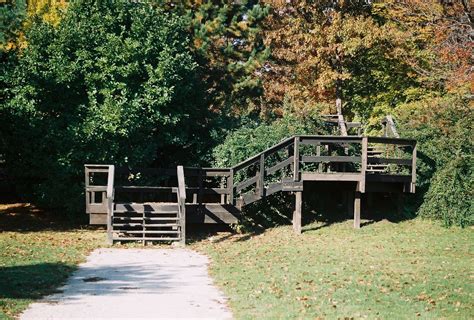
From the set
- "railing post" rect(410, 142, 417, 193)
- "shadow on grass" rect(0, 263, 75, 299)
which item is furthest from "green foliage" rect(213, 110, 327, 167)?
"shadow on grass" rect(0, 263, 75, 299)

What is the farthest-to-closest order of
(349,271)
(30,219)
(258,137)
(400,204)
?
(30,219) < (258,137) < (400,204) < (349,271)

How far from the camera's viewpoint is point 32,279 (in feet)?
37.6

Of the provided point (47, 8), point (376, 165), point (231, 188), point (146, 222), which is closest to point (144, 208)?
point (146, 222)

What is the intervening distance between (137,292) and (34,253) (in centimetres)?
486

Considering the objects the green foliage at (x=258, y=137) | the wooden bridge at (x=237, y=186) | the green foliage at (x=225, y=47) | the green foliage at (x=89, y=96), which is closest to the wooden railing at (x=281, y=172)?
the wooden bridge at (x=237, y=186)

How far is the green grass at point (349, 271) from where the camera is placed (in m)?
9.40

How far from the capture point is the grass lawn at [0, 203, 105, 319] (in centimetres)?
1027

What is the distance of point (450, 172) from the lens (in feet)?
60.7

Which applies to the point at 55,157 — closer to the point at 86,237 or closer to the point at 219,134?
the point at 86,237

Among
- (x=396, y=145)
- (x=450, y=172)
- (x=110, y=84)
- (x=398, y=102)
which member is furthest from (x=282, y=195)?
(x=398, y=102)

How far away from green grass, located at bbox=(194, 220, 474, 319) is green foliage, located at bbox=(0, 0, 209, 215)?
4.80 meters

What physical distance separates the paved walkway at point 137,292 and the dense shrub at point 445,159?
7.64 metres

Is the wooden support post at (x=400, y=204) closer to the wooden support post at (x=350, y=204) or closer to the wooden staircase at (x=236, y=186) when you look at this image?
the wooden staircase at (x=236, y=186)

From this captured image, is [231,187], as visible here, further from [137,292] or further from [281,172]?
[137,292]
